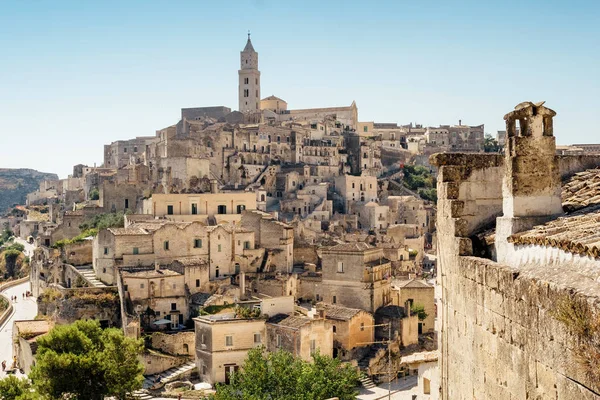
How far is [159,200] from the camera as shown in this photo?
183 ft

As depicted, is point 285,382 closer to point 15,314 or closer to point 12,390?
point 12,390

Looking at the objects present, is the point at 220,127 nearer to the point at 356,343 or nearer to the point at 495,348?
the point at 356,343

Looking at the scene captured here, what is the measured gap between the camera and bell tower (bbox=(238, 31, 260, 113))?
4318 inches

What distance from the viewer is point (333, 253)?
45.0 metres

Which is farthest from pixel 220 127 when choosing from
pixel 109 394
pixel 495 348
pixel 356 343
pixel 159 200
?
pixel 495 348

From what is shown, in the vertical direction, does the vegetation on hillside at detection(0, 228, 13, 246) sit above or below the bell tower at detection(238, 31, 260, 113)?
below

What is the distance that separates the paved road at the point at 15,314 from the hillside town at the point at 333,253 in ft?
1.44

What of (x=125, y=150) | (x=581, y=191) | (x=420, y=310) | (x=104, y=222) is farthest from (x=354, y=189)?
(x=581, y=191)

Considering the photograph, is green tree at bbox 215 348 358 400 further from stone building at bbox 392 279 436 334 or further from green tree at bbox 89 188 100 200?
green tree at bbox 89 188 100 200

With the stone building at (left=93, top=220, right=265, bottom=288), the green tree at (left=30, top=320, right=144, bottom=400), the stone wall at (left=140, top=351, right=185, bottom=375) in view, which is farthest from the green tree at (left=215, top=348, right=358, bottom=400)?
the stone building at (left=93, top=220, right=265, bottom=288)

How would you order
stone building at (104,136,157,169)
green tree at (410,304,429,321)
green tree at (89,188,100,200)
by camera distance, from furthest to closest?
stone building at (104,136,157,169)
green tree at (89,188,100,200)
green tree at (410,304,429,321)

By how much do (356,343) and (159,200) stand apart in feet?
73.4

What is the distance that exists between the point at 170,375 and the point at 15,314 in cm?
2278

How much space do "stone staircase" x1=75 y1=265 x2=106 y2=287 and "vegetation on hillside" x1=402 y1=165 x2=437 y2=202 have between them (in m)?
45.4
